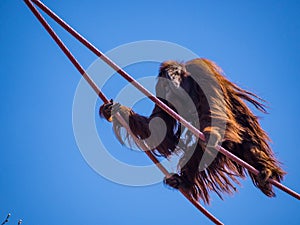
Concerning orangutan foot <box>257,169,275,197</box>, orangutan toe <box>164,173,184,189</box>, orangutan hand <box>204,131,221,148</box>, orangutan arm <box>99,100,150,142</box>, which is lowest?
orangutan foot <box>257,169,275,197</box>

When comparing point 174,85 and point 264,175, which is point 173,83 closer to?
point 174,85

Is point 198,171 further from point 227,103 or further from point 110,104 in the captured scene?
point 110,104

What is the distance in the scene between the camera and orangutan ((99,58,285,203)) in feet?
13.0

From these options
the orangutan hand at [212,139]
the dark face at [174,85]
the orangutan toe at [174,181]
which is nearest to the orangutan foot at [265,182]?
the orangutan hand at [212,139]

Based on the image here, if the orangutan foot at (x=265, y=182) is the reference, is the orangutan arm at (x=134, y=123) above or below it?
above

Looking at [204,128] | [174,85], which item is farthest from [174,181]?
[174,85]

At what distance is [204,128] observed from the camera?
156 inches

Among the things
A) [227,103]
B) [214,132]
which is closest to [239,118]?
[227,103]

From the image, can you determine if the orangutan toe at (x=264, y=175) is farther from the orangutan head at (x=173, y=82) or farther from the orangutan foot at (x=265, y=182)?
the orangutan head at (x=173, y=82)

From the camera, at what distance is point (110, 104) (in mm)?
3906

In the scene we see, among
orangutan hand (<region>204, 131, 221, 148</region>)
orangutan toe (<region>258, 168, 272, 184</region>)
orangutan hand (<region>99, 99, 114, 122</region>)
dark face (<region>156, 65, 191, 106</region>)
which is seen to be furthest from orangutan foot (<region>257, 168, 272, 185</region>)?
orangutan hand (<region>99, 99, 114, 122</region>)

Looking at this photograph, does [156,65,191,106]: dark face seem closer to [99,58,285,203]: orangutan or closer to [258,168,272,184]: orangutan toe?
[99,58,285,203]: orangutan

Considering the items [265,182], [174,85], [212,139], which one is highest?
[174,85]

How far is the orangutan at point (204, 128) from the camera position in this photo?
3971mm
